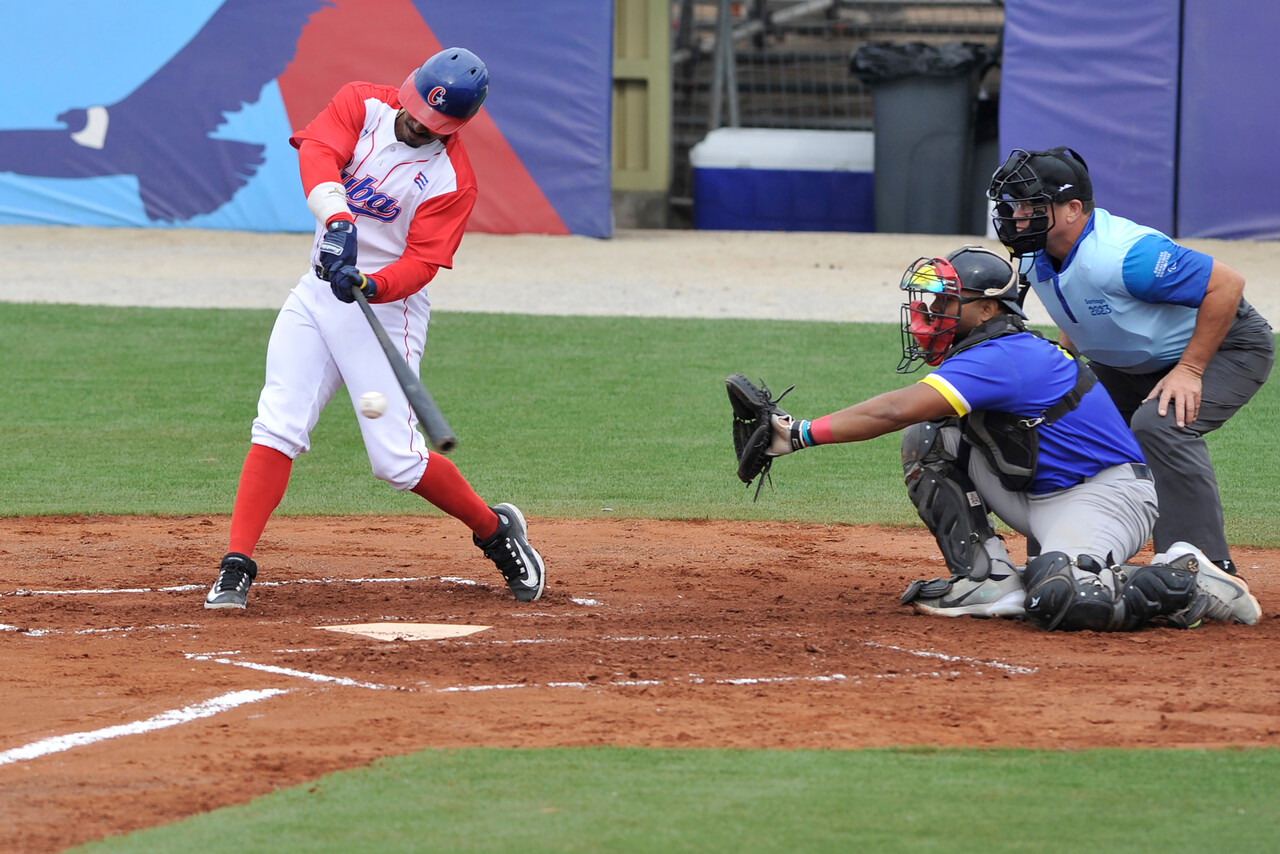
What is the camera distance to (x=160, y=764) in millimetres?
3287

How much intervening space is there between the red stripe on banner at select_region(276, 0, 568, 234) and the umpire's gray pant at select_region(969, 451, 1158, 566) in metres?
10.1

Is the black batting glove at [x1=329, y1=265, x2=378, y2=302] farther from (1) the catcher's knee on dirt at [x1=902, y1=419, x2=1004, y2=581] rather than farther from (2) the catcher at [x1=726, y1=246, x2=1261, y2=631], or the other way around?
(1) the catcher's knee on dirt at [x1=902, y1=419, x2=1004, y2=581]

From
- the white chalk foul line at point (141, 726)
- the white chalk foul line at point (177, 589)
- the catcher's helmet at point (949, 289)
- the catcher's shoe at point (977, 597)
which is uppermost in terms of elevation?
the catcher's helmet at point (949, 289)

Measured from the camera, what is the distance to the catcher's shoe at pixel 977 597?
15.5ft

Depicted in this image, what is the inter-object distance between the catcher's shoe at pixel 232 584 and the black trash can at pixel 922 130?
1127cm

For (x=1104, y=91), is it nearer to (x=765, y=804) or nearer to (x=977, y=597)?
(x=977, y=597)

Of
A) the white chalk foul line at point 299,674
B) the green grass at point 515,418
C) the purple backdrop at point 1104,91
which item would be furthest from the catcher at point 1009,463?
the purple backdrop at point 1104,91

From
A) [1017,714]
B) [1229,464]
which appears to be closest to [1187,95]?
[1229,464]

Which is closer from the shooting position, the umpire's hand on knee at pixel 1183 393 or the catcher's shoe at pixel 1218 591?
the catcher's shoe at pixel 1218 591

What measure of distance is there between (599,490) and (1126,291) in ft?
10.00

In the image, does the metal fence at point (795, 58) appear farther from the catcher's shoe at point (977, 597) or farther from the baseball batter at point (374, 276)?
the catcher's shoe at point (977, 597)

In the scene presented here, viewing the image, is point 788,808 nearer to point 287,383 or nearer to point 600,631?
point 600,631

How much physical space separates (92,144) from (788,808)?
13386 mm

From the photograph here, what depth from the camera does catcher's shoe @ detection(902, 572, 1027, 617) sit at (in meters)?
4.73
